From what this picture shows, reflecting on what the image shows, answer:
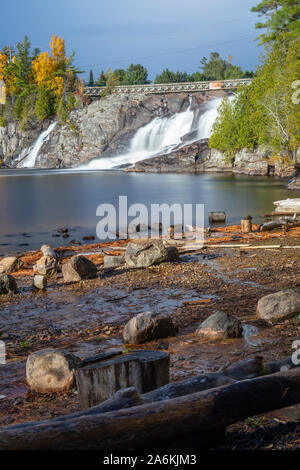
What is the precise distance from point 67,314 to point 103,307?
25.0 inches

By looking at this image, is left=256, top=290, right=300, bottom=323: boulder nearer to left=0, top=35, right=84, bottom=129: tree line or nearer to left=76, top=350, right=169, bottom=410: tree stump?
left=76, top=350, right=169, bottom=410: tree stump

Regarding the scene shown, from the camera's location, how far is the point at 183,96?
269 feet

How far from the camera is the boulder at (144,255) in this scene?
36.3ft

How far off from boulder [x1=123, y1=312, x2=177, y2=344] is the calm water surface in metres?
11.7

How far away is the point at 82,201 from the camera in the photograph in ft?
107

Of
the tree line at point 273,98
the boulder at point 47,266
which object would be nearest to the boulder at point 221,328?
the boulder at point 47,266

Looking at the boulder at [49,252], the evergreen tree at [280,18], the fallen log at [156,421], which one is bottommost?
the boulder at [49,252]

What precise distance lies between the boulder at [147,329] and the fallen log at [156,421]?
116 inches

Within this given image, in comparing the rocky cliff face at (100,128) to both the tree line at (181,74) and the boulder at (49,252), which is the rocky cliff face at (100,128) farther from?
the boulder at (49,252)

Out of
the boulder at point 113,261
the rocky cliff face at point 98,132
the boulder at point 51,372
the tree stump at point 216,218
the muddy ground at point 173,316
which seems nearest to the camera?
the muddy ground at point 173,316

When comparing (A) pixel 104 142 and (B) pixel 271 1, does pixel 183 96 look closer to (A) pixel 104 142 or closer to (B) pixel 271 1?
(A) pixel 104 142

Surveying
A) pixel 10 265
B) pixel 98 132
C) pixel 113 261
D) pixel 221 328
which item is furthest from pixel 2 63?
pixel 221 328

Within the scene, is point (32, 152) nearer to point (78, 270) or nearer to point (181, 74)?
point (181, 74)
